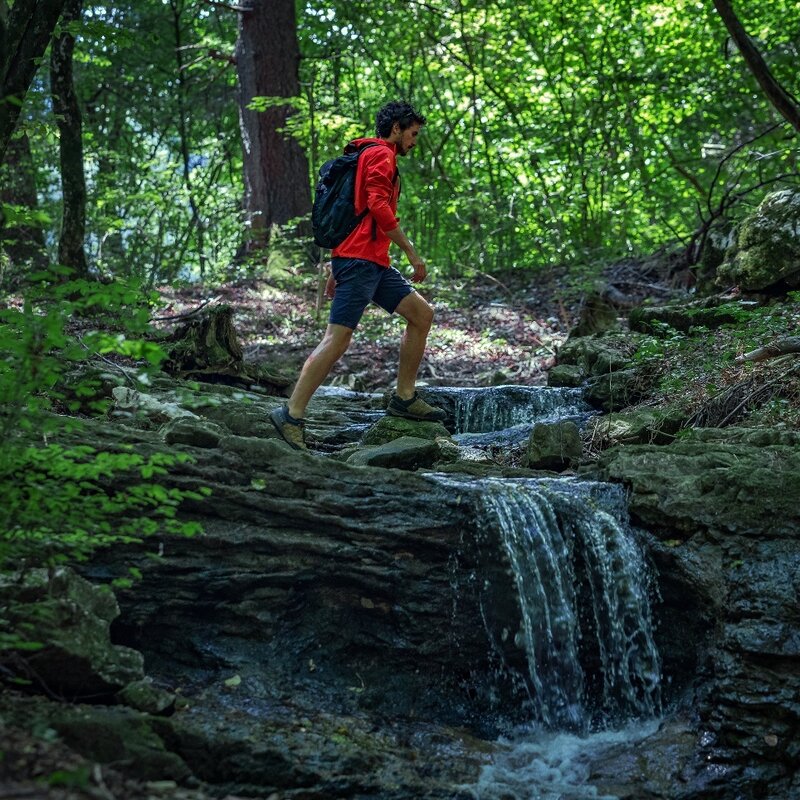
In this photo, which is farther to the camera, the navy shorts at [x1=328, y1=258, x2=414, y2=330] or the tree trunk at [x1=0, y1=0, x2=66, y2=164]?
the navy shorts at [x1=328, y1=258, x2=414, y2=330]

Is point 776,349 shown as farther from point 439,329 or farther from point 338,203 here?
point 439,329

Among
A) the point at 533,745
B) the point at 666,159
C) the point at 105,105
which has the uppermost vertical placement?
the point at 105,105

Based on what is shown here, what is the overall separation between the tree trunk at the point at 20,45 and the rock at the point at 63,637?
2.33m

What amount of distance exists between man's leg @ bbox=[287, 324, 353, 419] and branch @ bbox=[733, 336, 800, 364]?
11.7ft

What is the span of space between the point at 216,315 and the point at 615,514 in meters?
4.76

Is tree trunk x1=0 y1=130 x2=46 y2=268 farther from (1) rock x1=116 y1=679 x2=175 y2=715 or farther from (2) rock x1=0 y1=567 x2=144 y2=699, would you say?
(1) rock x1=116 y1=679 x2=175 y2=715

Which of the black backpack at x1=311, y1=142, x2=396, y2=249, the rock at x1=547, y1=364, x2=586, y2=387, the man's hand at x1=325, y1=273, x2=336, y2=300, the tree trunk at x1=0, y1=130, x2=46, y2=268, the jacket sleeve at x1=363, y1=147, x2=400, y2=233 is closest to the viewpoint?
the jacket sleeve at x1=363, y1=147, x2=400, y2=233

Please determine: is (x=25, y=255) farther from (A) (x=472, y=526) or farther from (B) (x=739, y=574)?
(B) (x=739, y=574)

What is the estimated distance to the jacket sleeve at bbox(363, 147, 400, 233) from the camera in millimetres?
6109

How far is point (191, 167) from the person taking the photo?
2138 centimetres

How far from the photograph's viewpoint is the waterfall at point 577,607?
5.39m

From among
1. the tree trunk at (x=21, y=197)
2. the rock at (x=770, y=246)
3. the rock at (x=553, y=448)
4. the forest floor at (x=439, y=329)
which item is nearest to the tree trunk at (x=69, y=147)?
the forest floor at (x=439, y=329)

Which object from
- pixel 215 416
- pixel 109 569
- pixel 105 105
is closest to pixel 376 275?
pixel 215 416

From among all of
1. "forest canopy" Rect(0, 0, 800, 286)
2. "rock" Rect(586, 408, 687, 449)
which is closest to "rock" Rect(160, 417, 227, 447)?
"rock" Rect(586, 408, 687, 449)
